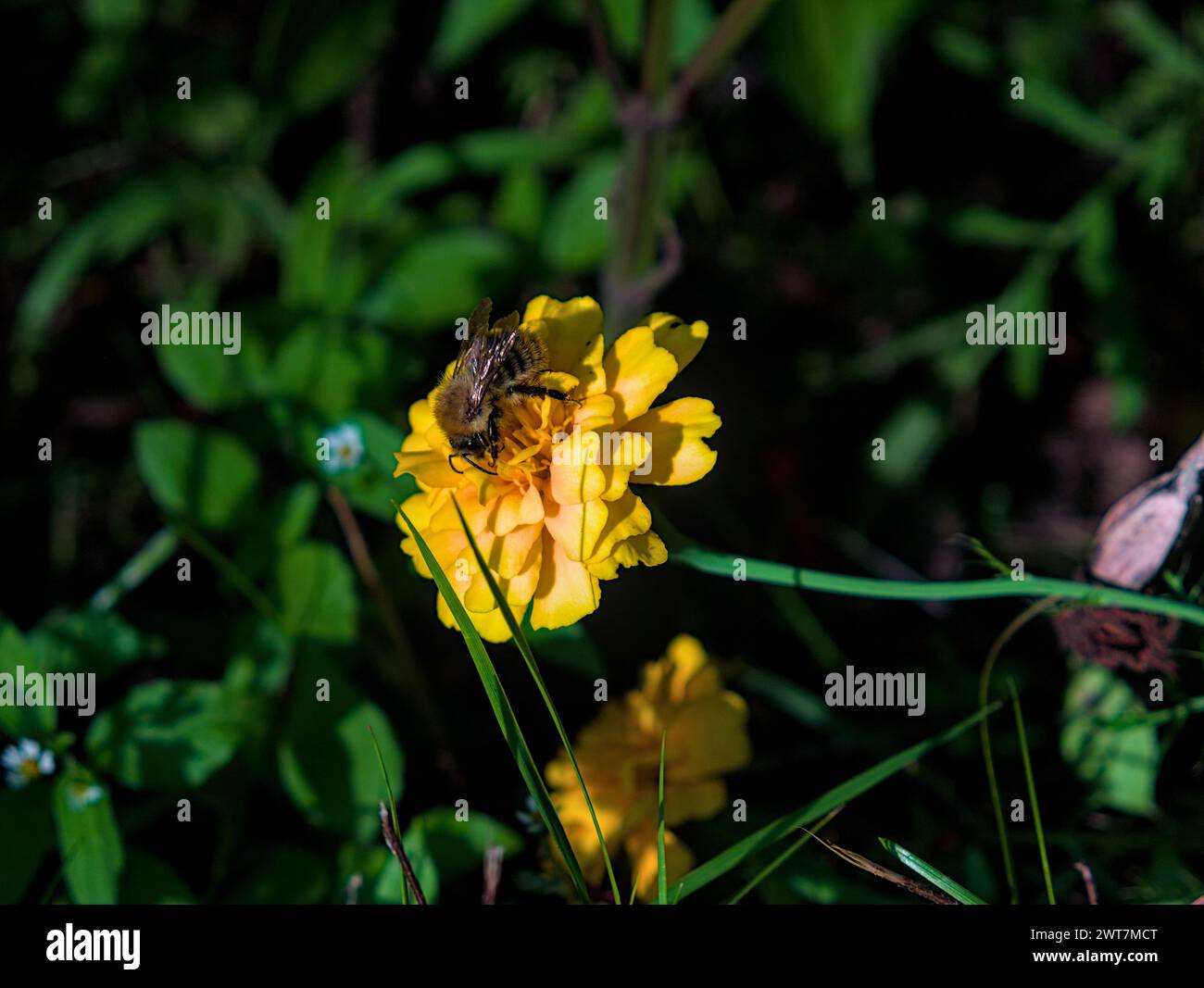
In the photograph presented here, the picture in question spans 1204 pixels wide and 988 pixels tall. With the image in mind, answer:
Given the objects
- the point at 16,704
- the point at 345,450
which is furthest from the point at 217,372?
the point at 16,704

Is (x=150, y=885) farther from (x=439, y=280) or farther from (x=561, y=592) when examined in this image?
(x=439, y=280)

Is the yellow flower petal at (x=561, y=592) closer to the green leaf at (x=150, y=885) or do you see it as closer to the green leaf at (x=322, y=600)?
the green leaf at (x=322, y=600)

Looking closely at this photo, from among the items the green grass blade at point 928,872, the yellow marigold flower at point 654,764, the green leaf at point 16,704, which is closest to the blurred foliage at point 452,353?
the green leaf at point 16,704

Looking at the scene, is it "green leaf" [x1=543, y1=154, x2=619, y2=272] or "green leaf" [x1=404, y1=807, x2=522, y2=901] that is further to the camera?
"green leaf" [x1=543, y1=154, x2=619, y2=272]

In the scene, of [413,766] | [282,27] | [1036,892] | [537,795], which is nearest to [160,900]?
[413,766]

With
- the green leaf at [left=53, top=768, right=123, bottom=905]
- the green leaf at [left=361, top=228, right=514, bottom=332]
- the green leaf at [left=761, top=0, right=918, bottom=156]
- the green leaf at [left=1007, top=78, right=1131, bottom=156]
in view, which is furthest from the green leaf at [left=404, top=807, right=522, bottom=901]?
the green leaf at [left=1007, top=78, right=1131, bottom=156]

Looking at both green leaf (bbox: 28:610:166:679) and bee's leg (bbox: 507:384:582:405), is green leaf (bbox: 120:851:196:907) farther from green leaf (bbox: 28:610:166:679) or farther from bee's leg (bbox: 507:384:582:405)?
bee's leg (bbox: 507:384:582:405)

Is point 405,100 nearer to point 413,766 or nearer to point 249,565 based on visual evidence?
point 249,565
